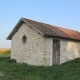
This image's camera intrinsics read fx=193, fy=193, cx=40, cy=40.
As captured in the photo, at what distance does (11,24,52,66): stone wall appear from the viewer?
690 inches

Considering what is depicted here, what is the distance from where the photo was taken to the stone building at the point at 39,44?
17.6m

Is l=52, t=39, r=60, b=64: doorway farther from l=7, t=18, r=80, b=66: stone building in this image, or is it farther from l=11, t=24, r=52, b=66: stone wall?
l=11, t=24, r=52, b=66: stone wall

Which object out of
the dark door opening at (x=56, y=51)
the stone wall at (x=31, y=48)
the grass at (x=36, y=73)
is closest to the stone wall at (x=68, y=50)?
the dark door opening at (x=56, y=51)

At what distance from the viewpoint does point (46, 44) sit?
57.7 feet

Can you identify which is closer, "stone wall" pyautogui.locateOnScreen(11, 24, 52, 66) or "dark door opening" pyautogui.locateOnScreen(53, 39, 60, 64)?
"stone wall" pyautogui.locateOnScreen(11, 24, 52, 66)

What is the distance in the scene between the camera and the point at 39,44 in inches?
705

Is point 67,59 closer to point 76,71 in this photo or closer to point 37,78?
point 76,71

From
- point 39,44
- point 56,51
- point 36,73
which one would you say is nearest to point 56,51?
point 56,51

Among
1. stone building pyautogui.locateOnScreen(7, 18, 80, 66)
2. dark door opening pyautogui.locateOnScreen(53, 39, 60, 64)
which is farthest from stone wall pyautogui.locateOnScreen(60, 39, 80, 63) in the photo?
dark door opening pyautogui.locateOnScreen(53, 39, 60, 64)

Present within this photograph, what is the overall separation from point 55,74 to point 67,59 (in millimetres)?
6636

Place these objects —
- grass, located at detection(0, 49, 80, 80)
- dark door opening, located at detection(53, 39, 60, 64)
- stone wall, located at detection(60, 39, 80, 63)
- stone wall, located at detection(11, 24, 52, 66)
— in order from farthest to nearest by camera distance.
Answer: stone wall, located at detection(60, 39, 80, 63)
dark door opening, located at detection(53, 39, 60, 64)
stone wall, located at detection(11, 24, 52, 66)
grass, located at detection(0, 49, 80, 80)

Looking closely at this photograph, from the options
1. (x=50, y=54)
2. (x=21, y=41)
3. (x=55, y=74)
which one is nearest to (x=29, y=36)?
(x=21, y=41)

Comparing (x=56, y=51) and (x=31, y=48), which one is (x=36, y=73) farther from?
(x=56, y=51)

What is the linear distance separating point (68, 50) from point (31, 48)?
4184mm
